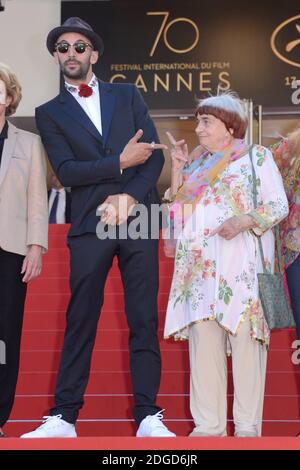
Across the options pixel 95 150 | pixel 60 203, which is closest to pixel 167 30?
pixel 60 203

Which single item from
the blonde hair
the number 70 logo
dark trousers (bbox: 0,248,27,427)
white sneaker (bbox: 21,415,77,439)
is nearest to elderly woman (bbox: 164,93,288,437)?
white sneaker (bbox: 21,415,77,439)

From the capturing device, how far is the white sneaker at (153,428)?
12.5 feet

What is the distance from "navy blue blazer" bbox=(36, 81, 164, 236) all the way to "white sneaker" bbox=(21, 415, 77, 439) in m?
0.82

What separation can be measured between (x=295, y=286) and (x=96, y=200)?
3.23 ft

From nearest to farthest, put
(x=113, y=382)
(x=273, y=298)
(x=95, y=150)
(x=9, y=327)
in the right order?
(x=273, y=298), (x=9, y=327), (x=95, y=150), (x=113, y=382)

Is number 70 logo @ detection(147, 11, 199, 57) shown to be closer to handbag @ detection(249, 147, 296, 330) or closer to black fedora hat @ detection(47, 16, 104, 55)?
black fedora hat @ detection(47, 16, 104, 55)

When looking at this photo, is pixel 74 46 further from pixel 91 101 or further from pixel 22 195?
pixel 22 195

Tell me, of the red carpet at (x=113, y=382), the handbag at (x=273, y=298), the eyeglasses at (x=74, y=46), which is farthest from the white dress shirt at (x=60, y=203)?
the handbag at (x=273, y=298)

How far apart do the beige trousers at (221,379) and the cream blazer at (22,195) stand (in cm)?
84

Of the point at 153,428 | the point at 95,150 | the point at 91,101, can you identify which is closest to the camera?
the point at 153,428

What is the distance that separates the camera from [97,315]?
13.4ft

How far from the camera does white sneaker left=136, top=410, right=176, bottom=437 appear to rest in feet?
12.5

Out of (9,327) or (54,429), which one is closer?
(54,429)

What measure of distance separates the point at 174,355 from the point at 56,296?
144cm
